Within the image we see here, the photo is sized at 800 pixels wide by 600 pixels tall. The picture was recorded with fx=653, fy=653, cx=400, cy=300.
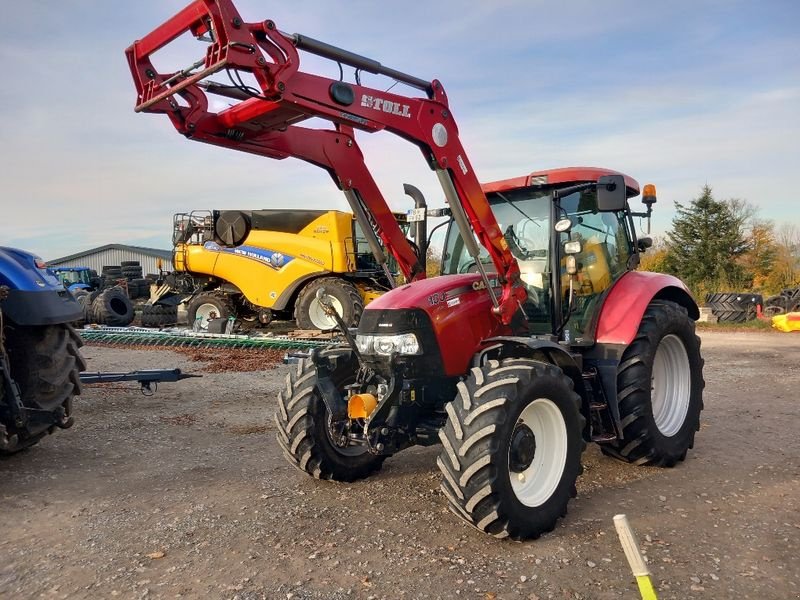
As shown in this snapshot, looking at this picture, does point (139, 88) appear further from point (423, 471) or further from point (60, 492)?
point (423, 471)

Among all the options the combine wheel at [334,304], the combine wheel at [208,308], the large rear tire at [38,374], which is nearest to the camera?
the large rear tire at [38,374]

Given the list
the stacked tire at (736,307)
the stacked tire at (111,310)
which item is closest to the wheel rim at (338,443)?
the stacked tire at (111,310)

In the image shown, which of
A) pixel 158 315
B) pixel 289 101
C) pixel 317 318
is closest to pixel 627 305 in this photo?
pixel 289 101

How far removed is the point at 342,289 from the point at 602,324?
27.7ft

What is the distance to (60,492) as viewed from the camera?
4.44 metres

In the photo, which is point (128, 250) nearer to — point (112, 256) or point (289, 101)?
point (112, 256)

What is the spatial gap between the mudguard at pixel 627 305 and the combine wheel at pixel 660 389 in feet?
0.50

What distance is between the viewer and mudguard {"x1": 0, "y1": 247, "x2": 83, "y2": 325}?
187 inches

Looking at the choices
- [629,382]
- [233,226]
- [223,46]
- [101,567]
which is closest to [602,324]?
[629,382]

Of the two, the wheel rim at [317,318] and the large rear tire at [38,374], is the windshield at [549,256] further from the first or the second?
the wheel rim at [317,318]

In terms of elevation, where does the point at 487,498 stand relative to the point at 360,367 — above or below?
below

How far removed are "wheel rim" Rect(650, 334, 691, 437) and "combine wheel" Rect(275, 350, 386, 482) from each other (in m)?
2.47

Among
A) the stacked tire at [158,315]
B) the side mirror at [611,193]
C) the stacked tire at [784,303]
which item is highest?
the side mirror at [611,193]

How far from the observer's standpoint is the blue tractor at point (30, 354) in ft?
15.0
